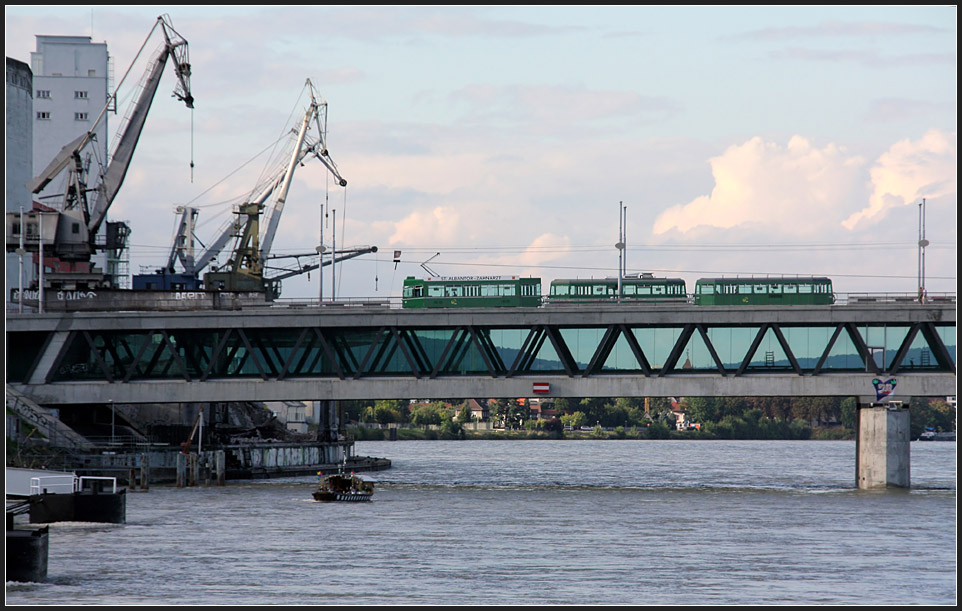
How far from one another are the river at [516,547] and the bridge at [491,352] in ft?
23.7

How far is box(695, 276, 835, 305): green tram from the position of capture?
85.6 m

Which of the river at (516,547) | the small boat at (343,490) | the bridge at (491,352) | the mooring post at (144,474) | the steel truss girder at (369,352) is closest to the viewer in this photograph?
the river at (516,547)

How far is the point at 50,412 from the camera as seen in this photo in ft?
281

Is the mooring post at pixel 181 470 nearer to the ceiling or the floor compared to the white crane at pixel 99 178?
nearer to the floor

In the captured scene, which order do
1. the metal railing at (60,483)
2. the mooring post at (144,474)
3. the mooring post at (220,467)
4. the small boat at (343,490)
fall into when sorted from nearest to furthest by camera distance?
the metal railing at (60,483) → the small boat at (343,490) → the mooring post at (144,474) → the mooring post at (220,467)

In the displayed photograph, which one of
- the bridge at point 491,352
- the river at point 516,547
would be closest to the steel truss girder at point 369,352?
the bridge at point 491,352

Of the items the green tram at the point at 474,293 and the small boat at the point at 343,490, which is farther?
the green tram at the point at 474,293

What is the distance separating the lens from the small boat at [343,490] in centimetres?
7638

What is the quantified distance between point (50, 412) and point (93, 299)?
1558 centimetres

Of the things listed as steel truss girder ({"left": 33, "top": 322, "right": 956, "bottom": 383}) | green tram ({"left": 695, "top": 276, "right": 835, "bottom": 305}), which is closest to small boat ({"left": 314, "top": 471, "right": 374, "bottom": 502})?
steel truss girder ({"left": 33, "top": 322, "right": 956, "bottom": 383})

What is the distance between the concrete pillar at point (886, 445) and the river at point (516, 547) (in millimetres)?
2080

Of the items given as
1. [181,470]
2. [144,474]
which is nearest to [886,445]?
[181,470]

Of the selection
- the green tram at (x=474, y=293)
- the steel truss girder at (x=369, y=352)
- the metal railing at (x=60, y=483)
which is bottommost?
the metal railing at (x=60, y=483)

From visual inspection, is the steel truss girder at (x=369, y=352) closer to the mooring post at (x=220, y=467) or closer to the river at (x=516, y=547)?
the mooring post at (x=220, y=467)
